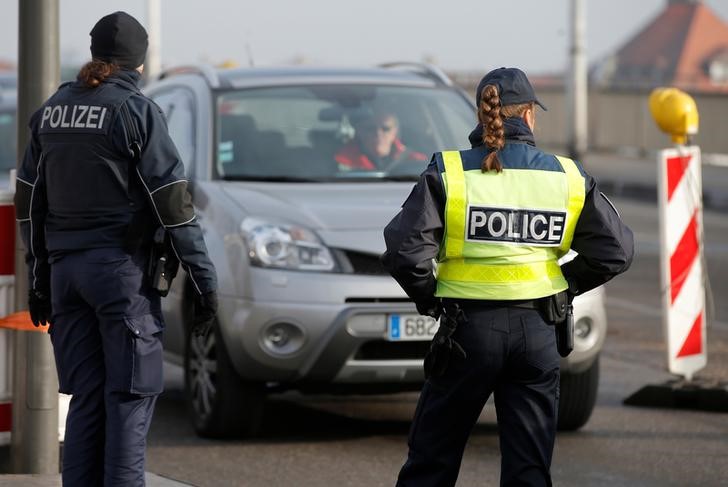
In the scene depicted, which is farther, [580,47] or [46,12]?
[580,47]

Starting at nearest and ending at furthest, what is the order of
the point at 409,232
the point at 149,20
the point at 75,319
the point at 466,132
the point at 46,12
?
the point at 409,232 → the point at 75,319 → the point at 46,12 → the point at 466,132 → the point at 149,20

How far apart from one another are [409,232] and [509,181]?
13.4 inches

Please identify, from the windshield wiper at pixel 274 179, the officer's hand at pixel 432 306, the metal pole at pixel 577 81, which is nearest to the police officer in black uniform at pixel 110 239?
the officer's hand at pixel 432 306

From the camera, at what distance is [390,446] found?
704cm

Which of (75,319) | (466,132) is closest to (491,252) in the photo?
(75,319)

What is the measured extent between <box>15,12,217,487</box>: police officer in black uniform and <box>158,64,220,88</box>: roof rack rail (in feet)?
9.92

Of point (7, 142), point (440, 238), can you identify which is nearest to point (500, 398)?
point (440, 238)

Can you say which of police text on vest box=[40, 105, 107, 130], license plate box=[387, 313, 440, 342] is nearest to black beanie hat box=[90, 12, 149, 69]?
police text on vest box=[40, 105, 107, 130]

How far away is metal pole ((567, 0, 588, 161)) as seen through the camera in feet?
102

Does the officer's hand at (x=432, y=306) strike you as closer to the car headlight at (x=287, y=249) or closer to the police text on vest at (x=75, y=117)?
the police text on vest at (x=75, y=117)

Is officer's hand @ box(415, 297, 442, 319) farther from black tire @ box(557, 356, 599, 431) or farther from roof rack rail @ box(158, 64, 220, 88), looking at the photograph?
roof rack rail @ box(158, 64, 220, 88)

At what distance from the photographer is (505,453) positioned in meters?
4.66

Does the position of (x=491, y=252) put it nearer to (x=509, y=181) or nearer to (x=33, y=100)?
(x=509, y=181)

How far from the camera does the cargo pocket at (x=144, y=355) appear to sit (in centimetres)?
486
